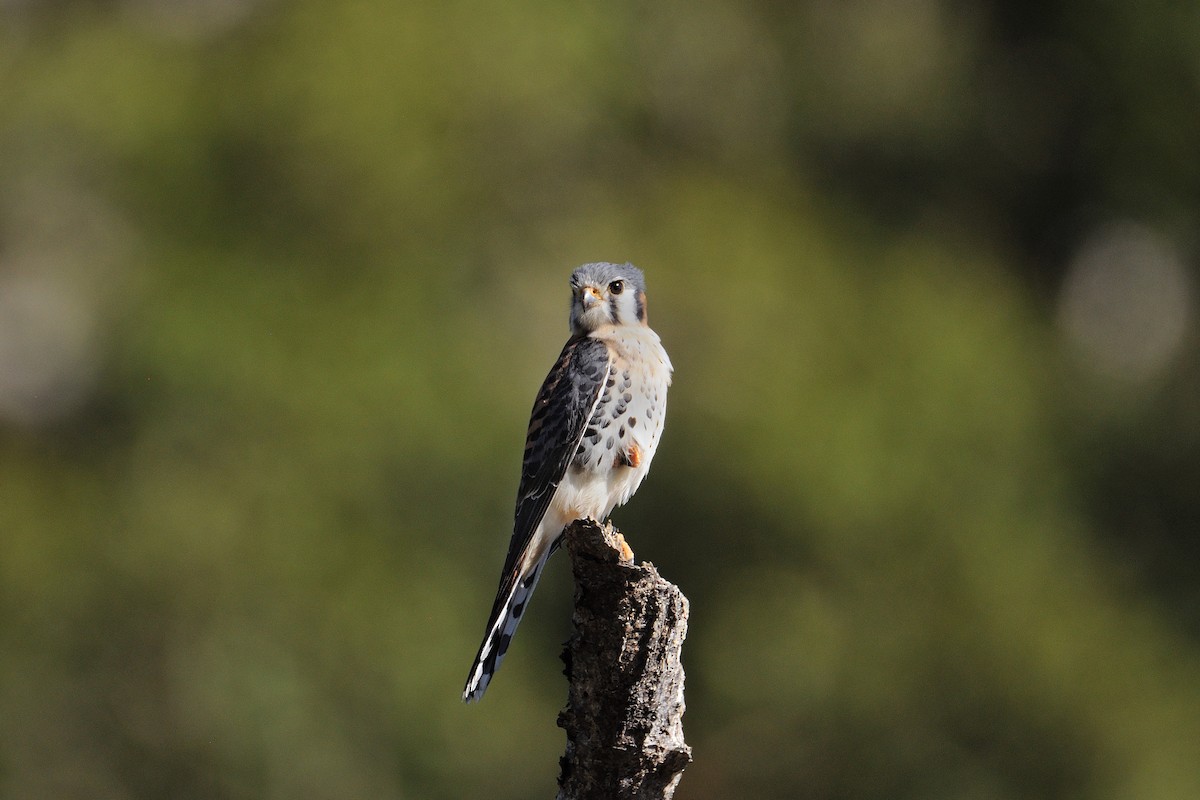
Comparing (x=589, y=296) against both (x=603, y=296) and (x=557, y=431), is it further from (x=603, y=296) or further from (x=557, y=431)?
(x=557, y=431)

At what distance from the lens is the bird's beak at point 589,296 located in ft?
13.6

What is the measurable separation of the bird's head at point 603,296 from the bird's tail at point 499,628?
72 centimetres

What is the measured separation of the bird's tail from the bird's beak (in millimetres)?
755

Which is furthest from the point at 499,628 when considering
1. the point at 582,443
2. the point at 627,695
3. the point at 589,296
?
the point at 627,695

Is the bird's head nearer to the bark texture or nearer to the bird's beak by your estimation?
the bird's beak

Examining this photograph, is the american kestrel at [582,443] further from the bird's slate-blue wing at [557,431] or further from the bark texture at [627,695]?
the bark texture at [627,695]

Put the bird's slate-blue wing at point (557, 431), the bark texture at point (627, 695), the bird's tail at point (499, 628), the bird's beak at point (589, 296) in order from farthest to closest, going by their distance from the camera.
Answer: the bird's beak at point (589, 296)
the bird's slate-blue wing at point (557, 431)
the bird's tail at point (499, 628)
the bark texture at point (627, 695)

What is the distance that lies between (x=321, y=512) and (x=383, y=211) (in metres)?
1.86

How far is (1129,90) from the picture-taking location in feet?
30.8

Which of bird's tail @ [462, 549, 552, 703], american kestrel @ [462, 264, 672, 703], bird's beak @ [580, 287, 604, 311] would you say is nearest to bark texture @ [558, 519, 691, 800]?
bird's tail @ [462, 549, 552, 703]

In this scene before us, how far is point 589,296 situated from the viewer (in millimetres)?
4133

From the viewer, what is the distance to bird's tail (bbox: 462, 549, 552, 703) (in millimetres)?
3678

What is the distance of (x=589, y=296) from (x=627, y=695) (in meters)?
1.73

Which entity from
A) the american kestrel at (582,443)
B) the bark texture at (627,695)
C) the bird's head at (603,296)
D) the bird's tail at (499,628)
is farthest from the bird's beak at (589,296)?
the bark texture at (627,695)
